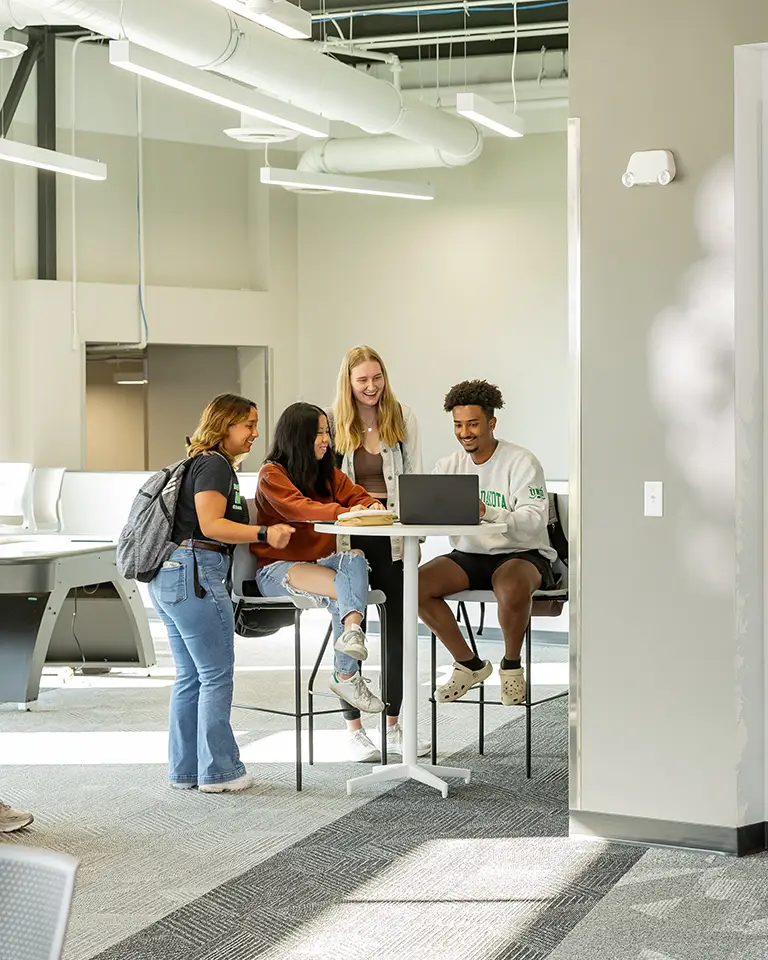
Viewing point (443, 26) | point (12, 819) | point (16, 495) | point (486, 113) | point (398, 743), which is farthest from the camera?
point (443, 26)

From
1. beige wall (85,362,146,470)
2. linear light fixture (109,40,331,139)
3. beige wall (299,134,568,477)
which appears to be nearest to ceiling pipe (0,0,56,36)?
linear light fixture (109,40,331,139)

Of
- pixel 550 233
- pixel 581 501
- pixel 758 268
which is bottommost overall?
→ pixel 581 501

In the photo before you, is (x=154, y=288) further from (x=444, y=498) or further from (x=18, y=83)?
(x=444, y=498)

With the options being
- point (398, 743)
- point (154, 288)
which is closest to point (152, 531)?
point (398, 743)

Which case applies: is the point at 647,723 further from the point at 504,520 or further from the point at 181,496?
the point at 181,496

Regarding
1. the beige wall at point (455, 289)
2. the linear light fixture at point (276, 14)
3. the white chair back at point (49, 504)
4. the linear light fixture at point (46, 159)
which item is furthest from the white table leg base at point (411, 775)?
the beige wall at point (455, 289)

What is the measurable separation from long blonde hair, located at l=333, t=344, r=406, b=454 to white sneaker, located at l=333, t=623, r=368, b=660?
2.94 feet

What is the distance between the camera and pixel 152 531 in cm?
432

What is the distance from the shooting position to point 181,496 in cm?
436

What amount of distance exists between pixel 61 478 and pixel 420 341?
3.80 m

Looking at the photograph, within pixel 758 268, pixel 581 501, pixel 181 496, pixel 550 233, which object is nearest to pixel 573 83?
pixel 758 268

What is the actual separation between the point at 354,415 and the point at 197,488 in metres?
0.89

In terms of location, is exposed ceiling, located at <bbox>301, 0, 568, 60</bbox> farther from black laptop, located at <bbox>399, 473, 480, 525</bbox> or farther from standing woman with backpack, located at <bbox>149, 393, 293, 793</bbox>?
black laptop, located at <bbox>399, 473, 480, 525</bbox>

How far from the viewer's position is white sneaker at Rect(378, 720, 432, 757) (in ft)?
16.4
